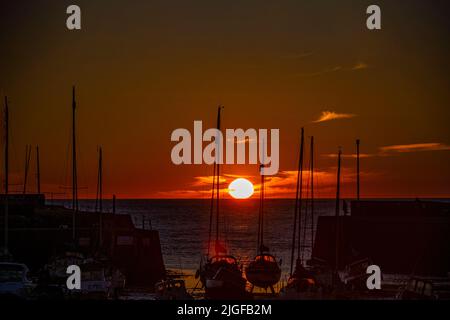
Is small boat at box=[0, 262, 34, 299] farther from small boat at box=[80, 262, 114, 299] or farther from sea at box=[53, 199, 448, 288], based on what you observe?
sea at box=[53, 199, 448, 288]

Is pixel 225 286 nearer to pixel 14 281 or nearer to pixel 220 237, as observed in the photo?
pixel 14 281

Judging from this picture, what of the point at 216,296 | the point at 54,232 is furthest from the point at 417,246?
the point at 216,296

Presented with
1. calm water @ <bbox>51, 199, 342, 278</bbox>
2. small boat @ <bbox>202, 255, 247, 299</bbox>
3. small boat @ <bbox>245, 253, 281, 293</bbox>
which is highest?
small boat @ <bbox>202, 255, 247, 299</bbox>

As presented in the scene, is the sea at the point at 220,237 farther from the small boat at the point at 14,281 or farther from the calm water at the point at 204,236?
the small boat at the point at 14,281

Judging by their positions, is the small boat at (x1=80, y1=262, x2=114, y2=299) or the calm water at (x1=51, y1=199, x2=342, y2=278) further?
the calm water at (x1=51, y1=199, x2=342, y2=278)

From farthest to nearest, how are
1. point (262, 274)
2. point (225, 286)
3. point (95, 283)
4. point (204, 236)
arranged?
point (204, 236)
point (262, 274)
point (95, 283)
point (225, 286)

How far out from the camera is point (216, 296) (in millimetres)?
31531

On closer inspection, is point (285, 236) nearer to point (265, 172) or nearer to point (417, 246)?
point (417, 246)

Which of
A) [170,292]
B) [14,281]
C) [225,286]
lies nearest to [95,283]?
[14,281]

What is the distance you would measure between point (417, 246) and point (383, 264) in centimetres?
502

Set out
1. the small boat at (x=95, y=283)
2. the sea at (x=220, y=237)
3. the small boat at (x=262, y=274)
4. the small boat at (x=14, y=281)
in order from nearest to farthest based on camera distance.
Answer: the small boat at (x=14, y=281), the small boat at (x=95, y=283), the small boat at (x=262, y=274), the sea at (x=220, y=237)

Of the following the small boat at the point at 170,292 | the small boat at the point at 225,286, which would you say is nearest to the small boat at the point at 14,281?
the small boat at the point at 170,292

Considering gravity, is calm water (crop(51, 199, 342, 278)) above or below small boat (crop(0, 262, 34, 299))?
below

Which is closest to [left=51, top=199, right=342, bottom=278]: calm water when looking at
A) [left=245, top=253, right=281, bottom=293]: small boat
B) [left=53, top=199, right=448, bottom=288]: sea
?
[left=53, top=199, right=448, bottom=288]: sea
